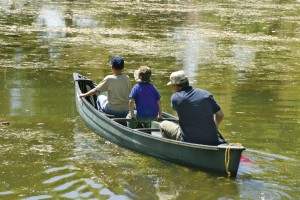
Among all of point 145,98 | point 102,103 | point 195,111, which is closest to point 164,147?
point 195,111

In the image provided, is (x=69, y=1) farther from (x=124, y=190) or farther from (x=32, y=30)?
(x=124, y=190)

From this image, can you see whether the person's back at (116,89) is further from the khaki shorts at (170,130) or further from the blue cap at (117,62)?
the khaki shorts at (170,130)

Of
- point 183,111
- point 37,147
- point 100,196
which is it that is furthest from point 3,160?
point 183,111

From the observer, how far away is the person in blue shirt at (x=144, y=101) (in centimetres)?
1015

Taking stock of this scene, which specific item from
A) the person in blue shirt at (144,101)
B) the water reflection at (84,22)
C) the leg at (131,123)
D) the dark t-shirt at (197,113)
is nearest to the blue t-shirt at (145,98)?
the person in blue shirt at (144,101)

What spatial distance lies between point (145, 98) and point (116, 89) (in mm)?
724

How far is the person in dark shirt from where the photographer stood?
8773mm

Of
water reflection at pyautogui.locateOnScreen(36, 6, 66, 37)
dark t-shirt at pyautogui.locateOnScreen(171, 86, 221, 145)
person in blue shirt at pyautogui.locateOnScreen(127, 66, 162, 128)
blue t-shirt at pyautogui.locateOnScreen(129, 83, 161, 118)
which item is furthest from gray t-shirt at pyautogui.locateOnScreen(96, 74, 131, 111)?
water reflection at pyautogui.locateOnScreen(36, 6, 66, 37)

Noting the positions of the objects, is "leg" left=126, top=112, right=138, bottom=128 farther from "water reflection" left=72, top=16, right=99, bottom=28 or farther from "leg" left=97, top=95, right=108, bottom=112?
"water reflection" left=72, top=16, right=99, bottom=28

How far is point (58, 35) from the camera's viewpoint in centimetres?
2402

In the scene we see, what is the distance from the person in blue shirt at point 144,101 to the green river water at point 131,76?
634mm

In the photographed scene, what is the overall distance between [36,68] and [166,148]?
865 centimetres

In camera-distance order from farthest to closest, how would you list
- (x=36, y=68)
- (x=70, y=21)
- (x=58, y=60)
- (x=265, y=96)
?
(x=70, y=21)
(x=58, y=60)
(x=36, y=68)
(x=265, y=96)

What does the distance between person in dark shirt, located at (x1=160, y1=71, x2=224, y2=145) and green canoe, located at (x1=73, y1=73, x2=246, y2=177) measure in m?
0.20
